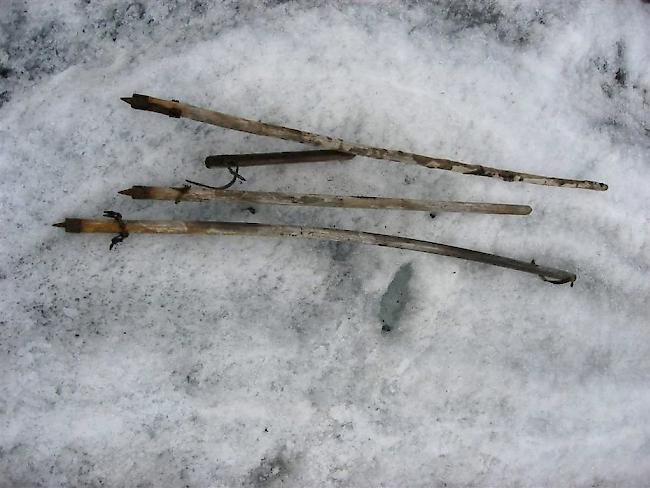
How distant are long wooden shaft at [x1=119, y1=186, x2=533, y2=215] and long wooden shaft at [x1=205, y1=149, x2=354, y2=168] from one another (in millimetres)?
148

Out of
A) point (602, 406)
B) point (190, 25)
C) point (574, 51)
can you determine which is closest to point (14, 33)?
point (190, 25)

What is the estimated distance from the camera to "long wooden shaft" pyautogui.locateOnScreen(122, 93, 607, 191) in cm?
165

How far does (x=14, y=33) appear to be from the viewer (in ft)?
6.34

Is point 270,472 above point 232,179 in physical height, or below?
below

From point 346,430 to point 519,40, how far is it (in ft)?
5.61

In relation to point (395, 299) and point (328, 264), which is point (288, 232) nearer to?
point (328, 264)

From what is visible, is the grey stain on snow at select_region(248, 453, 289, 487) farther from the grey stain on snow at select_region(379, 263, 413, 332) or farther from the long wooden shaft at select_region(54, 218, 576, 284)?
the long wooden shaft at select_region(54, 218, 576, 284)

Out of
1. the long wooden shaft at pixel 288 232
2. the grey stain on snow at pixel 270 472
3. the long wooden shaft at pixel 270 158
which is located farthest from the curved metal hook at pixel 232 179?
the grey stain on snow at pixel 270 472

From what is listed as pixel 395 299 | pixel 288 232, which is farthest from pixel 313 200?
pixel 395 299

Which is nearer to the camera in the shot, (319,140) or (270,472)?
(319,140)

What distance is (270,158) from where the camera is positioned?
1911mm

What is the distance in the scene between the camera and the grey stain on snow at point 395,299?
2.12 m

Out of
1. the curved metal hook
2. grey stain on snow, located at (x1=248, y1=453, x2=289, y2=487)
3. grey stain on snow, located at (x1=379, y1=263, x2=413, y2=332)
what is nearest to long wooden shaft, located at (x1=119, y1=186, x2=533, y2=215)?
the curved metal hook

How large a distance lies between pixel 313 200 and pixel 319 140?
0.67 feet
